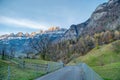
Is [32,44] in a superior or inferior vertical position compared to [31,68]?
superior

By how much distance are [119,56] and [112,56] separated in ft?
12.6

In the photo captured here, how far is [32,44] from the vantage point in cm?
10850

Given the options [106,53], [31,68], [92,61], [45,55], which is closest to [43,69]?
[31,68]

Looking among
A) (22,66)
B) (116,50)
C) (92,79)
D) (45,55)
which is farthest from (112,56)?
(92,79)

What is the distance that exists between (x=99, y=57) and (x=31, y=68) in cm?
10962

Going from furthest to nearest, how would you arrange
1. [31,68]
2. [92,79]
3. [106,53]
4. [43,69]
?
[106,53] < [31,68] < [43,69] < [92,79]

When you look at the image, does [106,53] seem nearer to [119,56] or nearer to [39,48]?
[119,56]

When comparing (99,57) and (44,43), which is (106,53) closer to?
(99,57)

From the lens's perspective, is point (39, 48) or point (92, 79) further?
point (39, 48)

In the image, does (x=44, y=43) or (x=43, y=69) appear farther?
(x=44, y=43)

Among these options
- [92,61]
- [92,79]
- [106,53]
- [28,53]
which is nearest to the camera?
[92,79]

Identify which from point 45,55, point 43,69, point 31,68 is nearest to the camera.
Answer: point 43,69

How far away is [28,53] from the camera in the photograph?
422 feet

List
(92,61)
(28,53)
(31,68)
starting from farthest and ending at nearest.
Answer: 1. (92,61)
2. (28,53)
3. (31,68)
